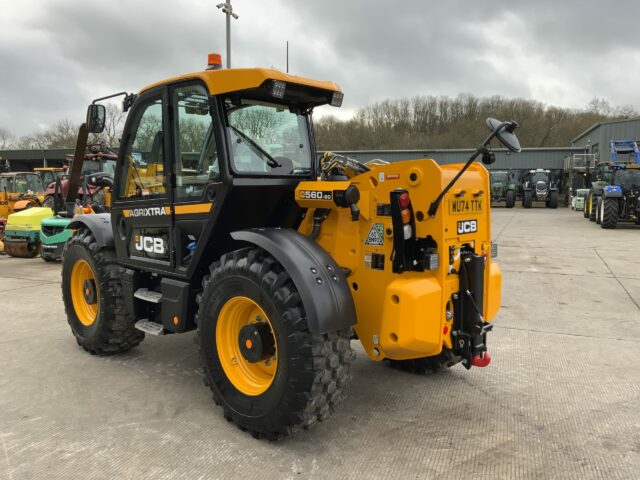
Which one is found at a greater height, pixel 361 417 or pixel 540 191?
pixel 540 191

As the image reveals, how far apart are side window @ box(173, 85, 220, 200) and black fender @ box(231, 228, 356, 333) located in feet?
2.04

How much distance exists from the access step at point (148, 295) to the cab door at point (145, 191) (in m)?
0.19

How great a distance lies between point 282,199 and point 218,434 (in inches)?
61.8

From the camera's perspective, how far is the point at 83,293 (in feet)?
15.7

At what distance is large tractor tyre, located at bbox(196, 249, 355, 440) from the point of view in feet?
9.10

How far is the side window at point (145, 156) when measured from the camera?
3.79 meters

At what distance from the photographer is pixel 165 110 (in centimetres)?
367

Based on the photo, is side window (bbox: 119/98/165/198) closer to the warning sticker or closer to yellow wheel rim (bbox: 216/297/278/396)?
yellow wheel rim (bbox: 216/297/278/396)

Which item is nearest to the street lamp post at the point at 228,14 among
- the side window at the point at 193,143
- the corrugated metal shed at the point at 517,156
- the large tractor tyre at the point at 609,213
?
the side window at the point at 193,143

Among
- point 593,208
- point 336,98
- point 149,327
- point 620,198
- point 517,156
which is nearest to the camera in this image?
point 336,98

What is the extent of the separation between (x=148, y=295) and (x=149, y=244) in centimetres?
40

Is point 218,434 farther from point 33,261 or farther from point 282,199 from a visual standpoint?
point 33,261

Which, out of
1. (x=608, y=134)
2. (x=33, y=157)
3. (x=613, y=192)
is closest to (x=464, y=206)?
(x=613, y=192)

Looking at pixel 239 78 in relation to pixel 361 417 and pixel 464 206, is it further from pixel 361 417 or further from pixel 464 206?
pixel 361 417
